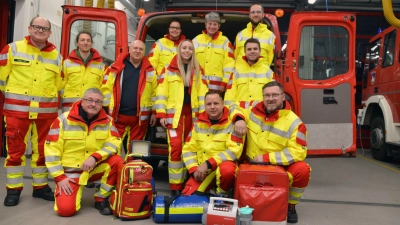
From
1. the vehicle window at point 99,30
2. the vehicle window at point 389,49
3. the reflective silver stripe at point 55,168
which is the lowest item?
the reflective silver stripe at point 55,168

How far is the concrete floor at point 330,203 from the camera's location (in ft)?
10.8

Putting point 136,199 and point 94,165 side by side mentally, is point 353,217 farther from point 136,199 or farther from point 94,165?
point 94,165

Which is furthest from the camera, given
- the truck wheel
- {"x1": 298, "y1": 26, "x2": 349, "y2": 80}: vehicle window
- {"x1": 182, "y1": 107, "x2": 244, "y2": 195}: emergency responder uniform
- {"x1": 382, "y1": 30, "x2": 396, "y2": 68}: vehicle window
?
the truck wheel

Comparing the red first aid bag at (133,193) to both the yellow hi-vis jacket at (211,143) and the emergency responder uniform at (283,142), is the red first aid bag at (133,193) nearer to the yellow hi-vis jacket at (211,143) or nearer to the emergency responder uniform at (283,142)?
the yellow hi-vis jacket at (211,143)

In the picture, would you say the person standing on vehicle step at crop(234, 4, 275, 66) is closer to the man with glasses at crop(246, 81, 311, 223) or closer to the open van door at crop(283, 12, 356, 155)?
the open van door at crop(283, 12, 356, 155)

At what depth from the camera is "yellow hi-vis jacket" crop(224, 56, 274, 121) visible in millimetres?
4027

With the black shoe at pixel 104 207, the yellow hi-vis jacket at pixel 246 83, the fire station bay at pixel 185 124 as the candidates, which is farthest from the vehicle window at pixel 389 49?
the black shoe at pixel 104 207

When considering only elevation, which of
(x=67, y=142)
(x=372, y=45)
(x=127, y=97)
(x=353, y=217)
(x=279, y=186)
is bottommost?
(x=353, y=217)

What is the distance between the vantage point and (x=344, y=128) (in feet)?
14.4

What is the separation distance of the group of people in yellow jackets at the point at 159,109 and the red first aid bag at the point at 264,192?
0.24 metres

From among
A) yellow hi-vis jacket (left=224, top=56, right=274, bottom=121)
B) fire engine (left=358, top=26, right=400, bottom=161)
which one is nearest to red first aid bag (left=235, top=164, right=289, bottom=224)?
yellow hi-vis jacket (left=224, top=56, right=274, bottom=121)

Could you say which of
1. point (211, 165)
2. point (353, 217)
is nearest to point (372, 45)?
point (353, 217)

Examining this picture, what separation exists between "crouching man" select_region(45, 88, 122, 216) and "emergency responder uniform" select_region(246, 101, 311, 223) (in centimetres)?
135

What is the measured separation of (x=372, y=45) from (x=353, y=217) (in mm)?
5180
